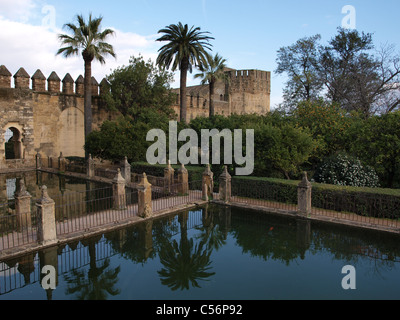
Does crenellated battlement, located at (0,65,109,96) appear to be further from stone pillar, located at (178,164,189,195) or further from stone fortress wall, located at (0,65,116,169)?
stone pillar, located at (178,164,189,195)

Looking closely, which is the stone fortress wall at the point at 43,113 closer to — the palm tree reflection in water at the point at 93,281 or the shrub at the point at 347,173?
the palm tree reflection in water at the point at 93,281

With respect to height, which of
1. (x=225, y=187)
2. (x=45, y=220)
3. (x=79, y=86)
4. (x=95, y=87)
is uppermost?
(x=95, y=87)

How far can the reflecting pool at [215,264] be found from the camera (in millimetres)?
6641

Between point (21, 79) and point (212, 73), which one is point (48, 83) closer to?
point (21, 79)

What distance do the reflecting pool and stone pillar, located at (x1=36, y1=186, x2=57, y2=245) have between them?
0.36 m

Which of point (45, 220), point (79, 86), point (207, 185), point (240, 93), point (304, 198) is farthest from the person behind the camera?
point (240, 93)

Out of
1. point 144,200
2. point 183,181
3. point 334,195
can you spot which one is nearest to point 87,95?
point 183,181

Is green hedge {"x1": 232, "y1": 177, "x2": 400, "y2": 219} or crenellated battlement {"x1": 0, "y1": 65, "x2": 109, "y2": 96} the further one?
crenellated battlement {"x1": 0, "y1": 65, "x2": 109, "y2": 96}

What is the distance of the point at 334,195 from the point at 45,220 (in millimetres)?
9666

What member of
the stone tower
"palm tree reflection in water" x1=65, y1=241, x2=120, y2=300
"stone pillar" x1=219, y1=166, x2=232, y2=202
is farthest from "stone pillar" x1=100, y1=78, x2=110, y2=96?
"palm tree reflection in water" x1=65, y1=241, x2=120, y2=300

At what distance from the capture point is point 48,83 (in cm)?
2566

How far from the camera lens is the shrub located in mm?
13656

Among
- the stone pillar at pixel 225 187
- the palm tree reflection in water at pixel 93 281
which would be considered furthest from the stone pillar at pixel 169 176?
the palm tree reflection in water at pixel 93 281
